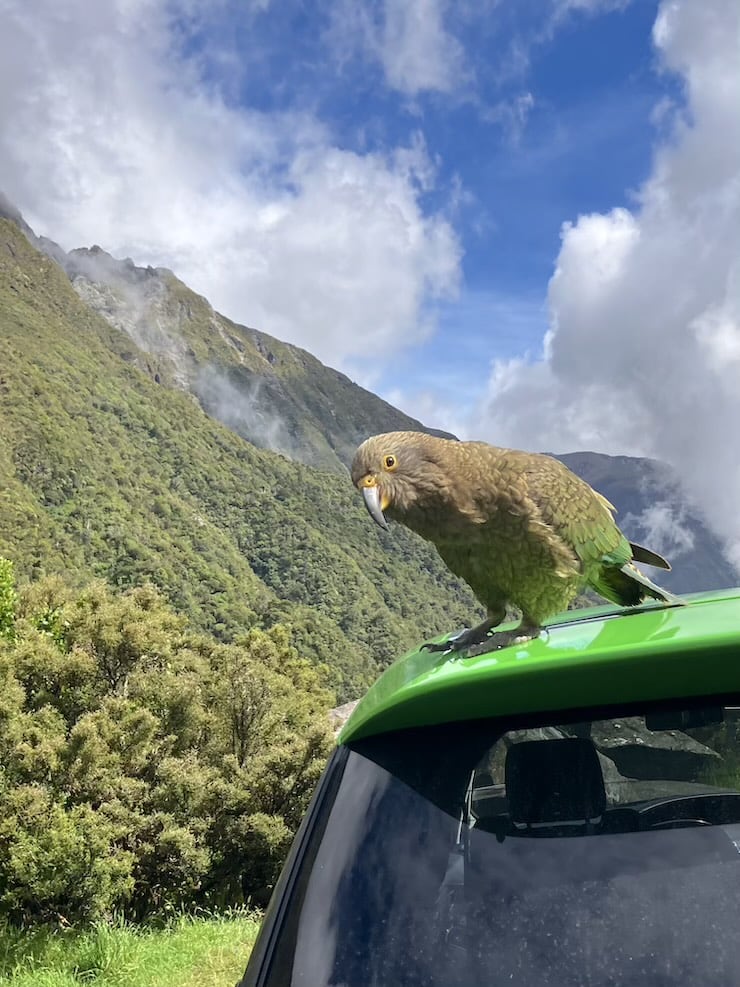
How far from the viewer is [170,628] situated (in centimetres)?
1429

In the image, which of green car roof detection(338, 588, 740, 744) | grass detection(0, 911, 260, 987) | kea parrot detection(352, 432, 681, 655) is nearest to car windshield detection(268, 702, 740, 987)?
green car roof detection(338, 588, 740, 744)

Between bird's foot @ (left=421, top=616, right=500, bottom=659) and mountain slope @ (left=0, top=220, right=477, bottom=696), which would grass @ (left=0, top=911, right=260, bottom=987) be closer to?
bird's foot @ (left=421, top=616, right=500, bottom=659)

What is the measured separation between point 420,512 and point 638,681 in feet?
5.74

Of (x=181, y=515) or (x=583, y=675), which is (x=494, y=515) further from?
(x=181, y=515)

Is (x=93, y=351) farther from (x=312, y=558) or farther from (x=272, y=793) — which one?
(x=272, y=793)

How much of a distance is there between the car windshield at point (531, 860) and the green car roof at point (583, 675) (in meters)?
0.04

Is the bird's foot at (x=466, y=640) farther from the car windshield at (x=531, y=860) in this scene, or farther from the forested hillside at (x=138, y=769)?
the forested hillside at (x=138, y=769)

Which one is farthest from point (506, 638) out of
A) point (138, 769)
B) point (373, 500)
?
point (138, 769)

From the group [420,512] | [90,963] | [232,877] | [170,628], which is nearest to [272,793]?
[232,877]

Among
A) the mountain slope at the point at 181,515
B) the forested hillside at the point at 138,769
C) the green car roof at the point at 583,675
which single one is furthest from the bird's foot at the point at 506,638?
the mountain slope at the point at 181,515

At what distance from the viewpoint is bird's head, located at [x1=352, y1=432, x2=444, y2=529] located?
2.68 meters

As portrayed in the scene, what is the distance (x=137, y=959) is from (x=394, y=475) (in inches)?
200

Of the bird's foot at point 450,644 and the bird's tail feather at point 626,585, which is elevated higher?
the bird's tail feather at point 626,585

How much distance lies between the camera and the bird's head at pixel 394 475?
2678mm
